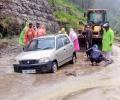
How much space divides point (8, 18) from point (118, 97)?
19.8 m

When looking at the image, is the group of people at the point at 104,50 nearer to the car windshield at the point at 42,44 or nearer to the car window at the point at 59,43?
the car window at the point at 59,43

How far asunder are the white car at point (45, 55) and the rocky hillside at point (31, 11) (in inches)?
510

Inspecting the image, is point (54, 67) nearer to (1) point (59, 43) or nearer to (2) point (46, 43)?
(2) point (46, 43)

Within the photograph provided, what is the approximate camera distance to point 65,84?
16516 mm

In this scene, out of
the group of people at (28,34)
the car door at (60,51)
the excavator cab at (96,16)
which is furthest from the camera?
the excavator cab at (96,16)

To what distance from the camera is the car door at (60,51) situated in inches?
790

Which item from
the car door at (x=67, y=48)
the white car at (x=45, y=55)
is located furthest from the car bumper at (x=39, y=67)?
the car door at (x=67, y=48)

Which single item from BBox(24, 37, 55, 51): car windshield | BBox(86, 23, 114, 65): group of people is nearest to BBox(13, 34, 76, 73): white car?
BBox(24, 37, 55, 51): car windshield

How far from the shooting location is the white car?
19.0 m

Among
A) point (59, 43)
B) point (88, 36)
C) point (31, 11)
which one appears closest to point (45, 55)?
point (59, 43)

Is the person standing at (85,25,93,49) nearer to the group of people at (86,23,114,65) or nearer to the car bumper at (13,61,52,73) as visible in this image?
the group of people at (86,23,114,65)

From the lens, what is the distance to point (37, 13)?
39875mm

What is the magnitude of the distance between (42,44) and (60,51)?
0.86m

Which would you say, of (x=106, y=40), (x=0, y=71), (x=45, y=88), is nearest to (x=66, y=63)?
(x=106, y=40)
